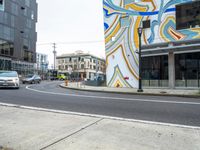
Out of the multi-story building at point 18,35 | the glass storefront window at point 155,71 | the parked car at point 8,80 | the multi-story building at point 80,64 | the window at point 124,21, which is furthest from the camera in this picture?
the multi-story building at point 80,64

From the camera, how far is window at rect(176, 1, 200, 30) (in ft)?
59.9

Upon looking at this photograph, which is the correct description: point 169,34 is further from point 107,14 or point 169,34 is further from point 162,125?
point 162,125

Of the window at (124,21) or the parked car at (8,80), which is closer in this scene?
the parked car at (8,80)

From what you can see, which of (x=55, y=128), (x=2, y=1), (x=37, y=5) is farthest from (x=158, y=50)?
(x=37, y=5)

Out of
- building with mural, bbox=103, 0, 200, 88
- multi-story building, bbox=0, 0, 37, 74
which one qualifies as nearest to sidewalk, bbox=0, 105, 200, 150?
building with mural, bbox=103, 0, 200, 88

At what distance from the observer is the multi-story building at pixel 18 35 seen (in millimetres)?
45594

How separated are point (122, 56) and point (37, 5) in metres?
48.4

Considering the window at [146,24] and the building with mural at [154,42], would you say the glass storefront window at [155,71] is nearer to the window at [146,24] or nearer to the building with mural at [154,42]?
the building with mural at [154,42]

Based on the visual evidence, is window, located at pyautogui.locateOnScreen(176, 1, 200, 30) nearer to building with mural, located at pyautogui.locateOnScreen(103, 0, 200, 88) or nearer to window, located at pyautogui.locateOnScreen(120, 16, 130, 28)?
building with mural, located at pyautogui.locateOnScreen(103, 0, 200, 88)

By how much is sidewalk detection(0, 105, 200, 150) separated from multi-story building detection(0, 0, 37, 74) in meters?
43.0

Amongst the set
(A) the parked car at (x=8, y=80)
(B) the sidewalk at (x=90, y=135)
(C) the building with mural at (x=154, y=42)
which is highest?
(C) the building with mural at (x=154, y=42)

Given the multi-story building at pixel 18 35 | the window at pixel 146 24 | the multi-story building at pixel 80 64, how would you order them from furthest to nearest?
the multi-story building at pixel 80 64 < the multi-story building at pixel 18 35 < the window at pixel 146 24

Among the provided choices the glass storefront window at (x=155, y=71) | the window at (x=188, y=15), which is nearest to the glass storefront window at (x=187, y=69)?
the glass storefront window at (x=155, y=71)

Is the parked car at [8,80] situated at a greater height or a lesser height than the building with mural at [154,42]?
lesser
